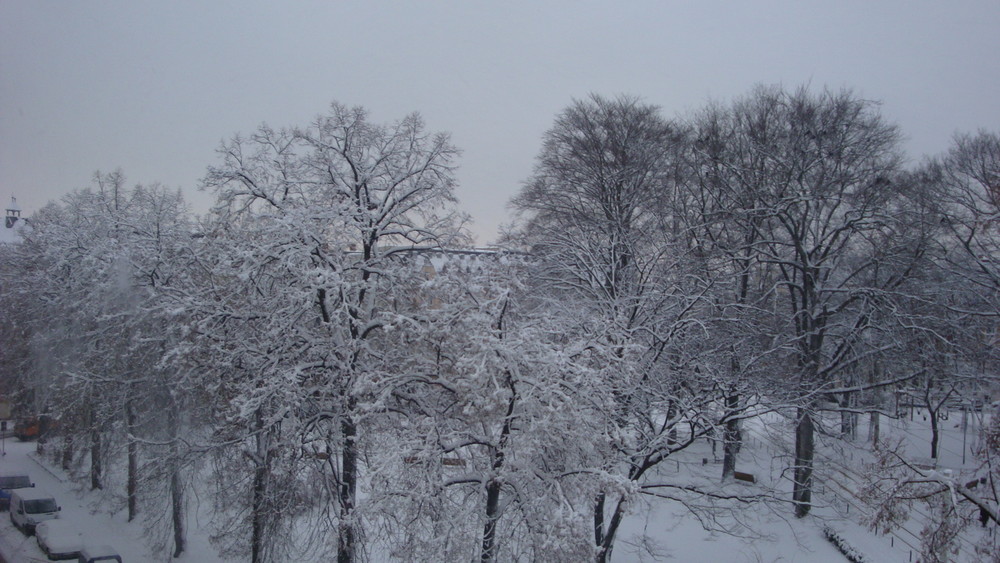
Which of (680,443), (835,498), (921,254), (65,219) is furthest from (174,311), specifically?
(921,254)

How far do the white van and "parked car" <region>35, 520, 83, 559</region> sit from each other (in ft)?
0.40

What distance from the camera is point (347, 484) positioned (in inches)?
388

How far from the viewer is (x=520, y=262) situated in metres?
9.37

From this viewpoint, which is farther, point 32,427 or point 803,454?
point 803,454

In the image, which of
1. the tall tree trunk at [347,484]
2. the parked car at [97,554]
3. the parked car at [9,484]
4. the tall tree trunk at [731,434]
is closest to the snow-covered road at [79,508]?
the parked car at [9,484]

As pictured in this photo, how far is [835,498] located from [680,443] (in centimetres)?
366

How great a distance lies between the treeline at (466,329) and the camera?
8391mm

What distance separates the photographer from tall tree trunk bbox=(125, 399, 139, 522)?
41.0 ft

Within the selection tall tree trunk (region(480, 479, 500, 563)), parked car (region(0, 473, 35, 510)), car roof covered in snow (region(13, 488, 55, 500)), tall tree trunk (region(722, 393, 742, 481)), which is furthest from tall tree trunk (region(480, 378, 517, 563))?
car roof covered in snow (region(13, 488, 55, 500))

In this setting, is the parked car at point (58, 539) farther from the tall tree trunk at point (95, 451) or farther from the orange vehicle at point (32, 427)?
the tall tree trunk at point (95, 451)

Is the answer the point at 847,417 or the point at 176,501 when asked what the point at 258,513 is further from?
the point at 847,417

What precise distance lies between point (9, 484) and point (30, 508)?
16.5 inches

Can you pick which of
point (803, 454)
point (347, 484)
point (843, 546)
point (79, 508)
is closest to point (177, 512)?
point (79, 508)

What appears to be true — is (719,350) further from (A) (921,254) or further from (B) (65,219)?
(B) (65,219)
